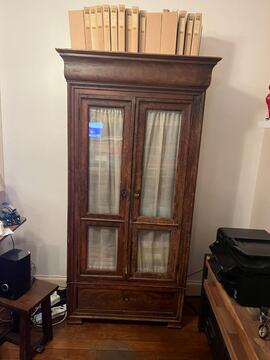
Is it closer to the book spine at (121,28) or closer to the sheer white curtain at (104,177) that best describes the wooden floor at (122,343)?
the sheer white curtain at (104,177)

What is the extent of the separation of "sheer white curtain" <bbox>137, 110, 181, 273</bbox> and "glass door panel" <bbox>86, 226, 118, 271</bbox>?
0.19 metres

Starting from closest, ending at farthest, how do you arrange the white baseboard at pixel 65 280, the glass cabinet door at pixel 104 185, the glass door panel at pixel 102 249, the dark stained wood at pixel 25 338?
the dark stained wood at pixel 25 338
the glass cabinet door at pixel 104 185
the glass door panel at pixel 102 249
the white baseboard at pixel 65 280

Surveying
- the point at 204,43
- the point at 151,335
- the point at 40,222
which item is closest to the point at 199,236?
the point at 151,335

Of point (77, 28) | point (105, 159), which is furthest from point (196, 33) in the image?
point (105, 159)

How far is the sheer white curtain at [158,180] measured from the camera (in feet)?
6.27

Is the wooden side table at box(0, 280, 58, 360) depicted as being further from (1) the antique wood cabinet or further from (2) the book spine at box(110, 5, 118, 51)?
(2) the book spine at box(110, 5, 118, 51)

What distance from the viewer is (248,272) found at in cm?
136

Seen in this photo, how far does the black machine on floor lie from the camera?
1355 millimetres

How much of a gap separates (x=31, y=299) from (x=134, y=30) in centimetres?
185

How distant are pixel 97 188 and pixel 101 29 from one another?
1.04 m

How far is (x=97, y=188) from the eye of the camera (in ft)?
6.54

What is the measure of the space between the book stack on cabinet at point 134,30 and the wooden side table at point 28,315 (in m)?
1.65

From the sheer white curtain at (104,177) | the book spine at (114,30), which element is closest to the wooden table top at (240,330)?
the sheer white curtain at (104,177)

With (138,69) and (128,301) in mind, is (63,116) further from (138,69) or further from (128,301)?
(128,301)
